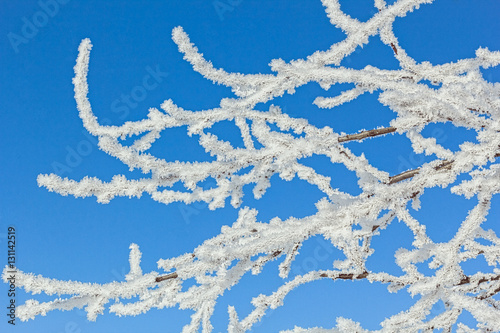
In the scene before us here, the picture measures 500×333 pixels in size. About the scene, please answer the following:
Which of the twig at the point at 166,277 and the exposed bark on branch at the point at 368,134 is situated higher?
the exposed bark on branch at the point at 368,134

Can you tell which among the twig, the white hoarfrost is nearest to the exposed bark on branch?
the white hoarfrost

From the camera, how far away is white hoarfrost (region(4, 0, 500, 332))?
167 centimetres

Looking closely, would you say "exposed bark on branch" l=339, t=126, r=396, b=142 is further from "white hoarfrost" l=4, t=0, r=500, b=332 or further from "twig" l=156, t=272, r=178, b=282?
"twig" l=156, t=272, r=178, b=282

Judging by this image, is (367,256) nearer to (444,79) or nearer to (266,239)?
(444,79)

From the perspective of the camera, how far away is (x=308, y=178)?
241 centimetres

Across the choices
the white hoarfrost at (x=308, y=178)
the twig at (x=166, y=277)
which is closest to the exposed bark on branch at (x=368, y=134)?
the white hoarfrost at (x=308, y=178)

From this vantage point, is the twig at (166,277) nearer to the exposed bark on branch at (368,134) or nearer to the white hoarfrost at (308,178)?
the white hoarfrost at (308,178)

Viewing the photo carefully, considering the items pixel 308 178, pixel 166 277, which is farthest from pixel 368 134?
pixel 166 277

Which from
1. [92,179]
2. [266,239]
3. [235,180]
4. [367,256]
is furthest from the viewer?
[367,256]

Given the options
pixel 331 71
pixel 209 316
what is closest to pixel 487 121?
pixel 331 71

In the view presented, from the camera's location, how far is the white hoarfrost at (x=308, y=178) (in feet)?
5.48

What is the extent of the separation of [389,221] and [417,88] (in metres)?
0.93

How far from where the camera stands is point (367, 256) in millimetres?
2887

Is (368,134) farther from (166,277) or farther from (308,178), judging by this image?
(166,277)
